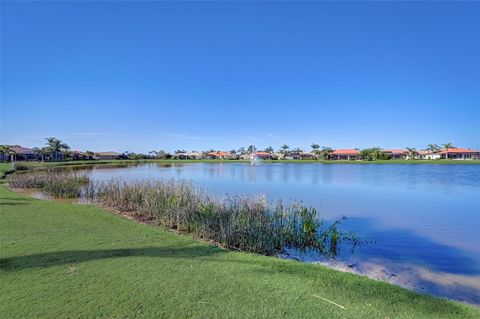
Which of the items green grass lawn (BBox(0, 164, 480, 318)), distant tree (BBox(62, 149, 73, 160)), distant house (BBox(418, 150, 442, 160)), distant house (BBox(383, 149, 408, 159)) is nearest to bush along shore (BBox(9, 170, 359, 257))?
green grass lawn (BBox(0, 164, 480, 318))

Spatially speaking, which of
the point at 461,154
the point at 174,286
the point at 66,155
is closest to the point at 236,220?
the point at 174,286

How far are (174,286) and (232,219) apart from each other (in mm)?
4175

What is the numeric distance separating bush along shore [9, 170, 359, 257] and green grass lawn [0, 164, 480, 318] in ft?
6.15

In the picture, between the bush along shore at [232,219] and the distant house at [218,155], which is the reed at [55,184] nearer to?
the bush along shore at [232,219]

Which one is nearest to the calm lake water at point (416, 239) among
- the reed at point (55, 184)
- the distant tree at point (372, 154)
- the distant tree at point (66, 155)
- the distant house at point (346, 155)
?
the reed at point (55, 184)

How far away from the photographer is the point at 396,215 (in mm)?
14352

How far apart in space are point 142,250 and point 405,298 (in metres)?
4.50

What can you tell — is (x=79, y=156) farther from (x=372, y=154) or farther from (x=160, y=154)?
(x=372, y=154)

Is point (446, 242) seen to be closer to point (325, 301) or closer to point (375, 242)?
point (375, 242)

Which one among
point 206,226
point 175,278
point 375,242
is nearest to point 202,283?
point 175,278

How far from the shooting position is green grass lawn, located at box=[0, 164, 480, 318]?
12.2 feet

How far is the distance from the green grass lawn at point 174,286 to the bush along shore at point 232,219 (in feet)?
6.15

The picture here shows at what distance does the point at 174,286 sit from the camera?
4.35 m

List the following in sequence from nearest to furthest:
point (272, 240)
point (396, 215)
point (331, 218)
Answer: point (272, 240)
point (331, 218)
point (396, 215)
